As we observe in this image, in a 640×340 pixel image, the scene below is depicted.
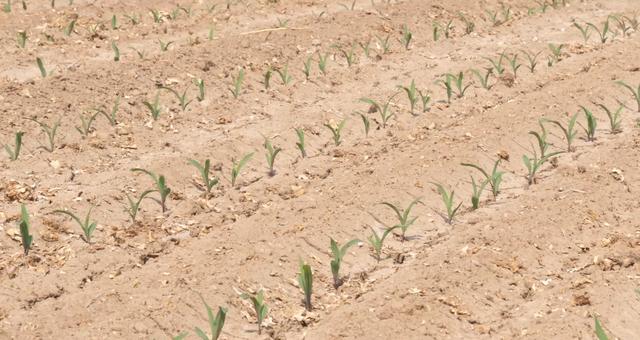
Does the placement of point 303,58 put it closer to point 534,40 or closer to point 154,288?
point 534,40

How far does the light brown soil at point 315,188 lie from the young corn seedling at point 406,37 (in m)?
0.08

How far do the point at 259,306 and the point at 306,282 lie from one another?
0.83 ft

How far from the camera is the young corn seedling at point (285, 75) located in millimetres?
6361

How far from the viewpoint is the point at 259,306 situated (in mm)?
3645

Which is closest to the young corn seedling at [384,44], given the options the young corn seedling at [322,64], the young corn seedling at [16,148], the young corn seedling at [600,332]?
the young corn seedling at [322,64]

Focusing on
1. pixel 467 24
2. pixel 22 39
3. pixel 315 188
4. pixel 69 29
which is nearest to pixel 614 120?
pixel 315 188

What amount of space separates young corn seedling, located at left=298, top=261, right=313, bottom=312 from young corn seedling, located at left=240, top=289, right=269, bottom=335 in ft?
0.60

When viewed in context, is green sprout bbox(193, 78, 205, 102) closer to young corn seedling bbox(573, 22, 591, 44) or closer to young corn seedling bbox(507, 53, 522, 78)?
young corn seedling bbox(507, 53, 522, 78)

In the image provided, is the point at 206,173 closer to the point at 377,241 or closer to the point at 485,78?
the point at 377,241

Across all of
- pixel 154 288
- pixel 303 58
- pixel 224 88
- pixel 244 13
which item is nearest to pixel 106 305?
pixel 154 288

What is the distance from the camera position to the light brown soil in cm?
376

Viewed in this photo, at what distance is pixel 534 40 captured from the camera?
24.5 feet

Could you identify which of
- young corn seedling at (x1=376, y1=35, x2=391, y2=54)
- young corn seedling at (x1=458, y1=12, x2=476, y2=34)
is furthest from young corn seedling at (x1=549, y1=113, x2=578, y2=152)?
young corn seedling at (x1=458, y1=12, x2=476, y2=34)

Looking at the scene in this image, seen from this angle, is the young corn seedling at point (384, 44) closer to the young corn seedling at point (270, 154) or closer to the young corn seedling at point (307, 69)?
the young corn seedling at point (307, 69)
